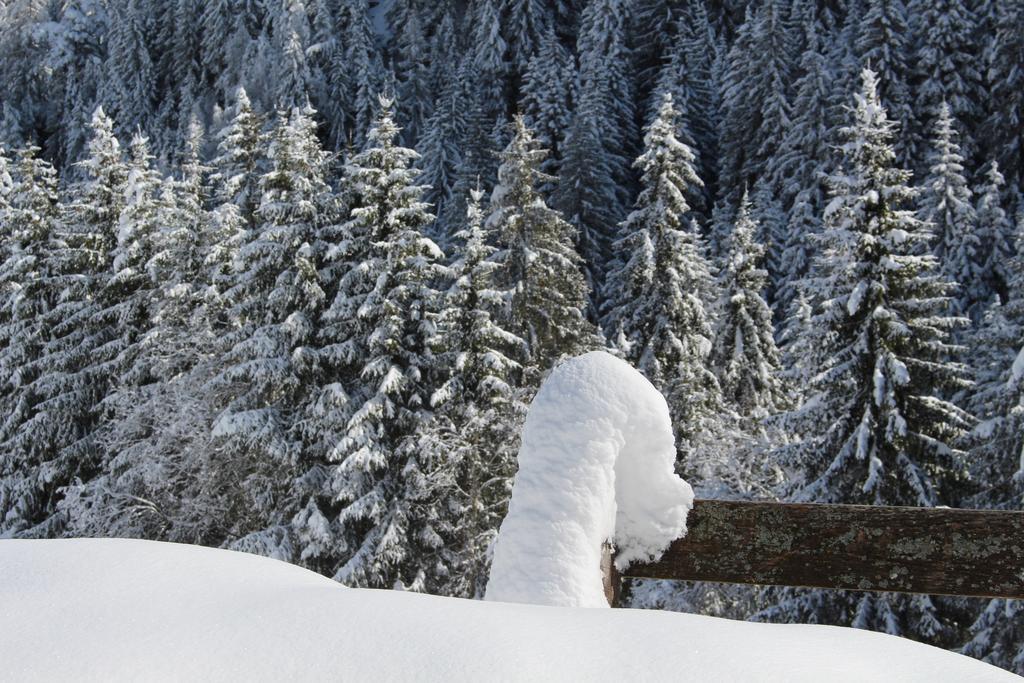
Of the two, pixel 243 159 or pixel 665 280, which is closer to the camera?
pixel 243 159

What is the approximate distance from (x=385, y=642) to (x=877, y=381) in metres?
15.8

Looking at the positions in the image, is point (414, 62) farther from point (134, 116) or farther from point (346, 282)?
point (346, 282)

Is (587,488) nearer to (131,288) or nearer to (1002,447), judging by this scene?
(1002,447)

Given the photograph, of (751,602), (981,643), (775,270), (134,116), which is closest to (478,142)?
(775,270)

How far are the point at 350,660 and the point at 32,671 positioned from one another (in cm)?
48

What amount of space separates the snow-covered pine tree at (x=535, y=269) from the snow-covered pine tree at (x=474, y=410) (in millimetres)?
1778

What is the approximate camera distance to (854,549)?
235 cm

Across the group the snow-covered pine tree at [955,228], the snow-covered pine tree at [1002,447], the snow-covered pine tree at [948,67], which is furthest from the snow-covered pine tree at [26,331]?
the snow-covered pine tree at [948,67]

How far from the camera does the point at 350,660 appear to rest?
133 cm

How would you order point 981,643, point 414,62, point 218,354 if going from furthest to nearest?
point 414,62, point 218,354, point 981,643

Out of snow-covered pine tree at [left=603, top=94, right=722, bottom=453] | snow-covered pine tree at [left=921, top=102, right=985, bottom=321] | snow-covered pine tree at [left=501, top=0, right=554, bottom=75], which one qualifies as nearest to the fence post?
snow-covered pine tree at [left=603, top=94, right=722, bottom=453]

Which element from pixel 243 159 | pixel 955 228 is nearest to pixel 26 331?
pixel 243 159

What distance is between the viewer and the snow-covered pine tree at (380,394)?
19.5 m

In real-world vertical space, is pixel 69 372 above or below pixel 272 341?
below
